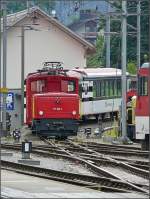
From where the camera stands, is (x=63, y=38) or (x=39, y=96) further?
(x=63, y=38)

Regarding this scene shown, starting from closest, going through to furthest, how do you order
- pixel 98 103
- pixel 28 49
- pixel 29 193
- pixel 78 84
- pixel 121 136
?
1. pixel 29 193
2. pixel 121 136
3. pixel 78 84
4. pixel 98 103
5. pixel 28 49

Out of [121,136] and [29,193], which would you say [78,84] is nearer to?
[121,136]

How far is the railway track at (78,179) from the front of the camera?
728 inches

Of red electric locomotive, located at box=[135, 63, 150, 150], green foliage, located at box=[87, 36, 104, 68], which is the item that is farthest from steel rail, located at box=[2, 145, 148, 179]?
green foliage, located at box=[87, 36, 104, 68]

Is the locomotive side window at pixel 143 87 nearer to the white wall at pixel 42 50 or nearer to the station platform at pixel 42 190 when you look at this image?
the station platform at pixel 42 190

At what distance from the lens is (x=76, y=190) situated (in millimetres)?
17797

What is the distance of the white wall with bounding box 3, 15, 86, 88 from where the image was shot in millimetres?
70562

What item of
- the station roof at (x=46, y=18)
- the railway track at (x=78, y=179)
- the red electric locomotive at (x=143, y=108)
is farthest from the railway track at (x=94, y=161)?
the station roof at (x=46, y=18)

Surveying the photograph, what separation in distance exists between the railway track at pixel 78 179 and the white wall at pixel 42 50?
147 ft

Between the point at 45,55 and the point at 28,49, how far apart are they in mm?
1842

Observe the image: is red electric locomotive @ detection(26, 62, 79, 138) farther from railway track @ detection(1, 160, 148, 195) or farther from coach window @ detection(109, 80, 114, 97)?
railway track @ detection(1, 160, 148, 195)

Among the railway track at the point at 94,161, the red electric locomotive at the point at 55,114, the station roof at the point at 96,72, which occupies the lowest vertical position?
the railway track at the point at 94,161

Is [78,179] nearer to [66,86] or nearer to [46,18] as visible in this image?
[66,86]

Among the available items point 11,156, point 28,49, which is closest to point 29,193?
point 11,156
